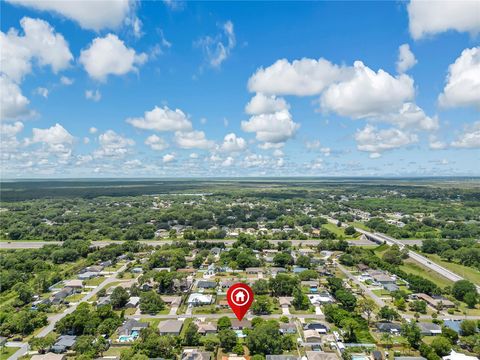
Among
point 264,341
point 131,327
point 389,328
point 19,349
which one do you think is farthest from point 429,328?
point 19,349

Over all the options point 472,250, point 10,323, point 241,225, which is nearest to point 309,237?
point 241,225

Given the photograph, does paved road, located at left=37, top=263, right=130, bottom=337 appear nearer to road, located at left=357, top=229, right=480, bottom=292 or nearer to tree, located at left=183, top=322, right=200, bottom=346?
tree, located at left=183, top=322, right=200, bottom=346

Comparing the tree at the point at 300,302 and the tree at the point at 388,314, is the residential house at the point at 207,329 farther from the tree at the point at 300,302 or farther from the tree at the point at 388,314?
the tree at the point at 388,314

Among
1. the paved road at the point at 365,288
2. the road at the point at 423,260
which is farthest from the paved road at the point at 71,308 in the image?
the road at the point at 423,260

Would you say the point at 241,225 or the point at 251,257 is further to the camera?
the point at 241,225

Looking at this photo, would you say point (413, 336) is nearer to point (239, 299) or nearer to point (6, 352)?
point (239, 299)

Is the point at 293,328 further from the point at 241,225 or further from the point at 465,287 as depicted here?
the point at 241,225
